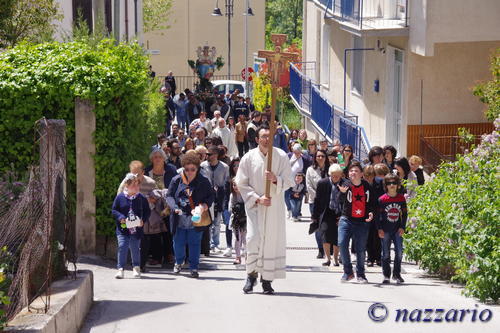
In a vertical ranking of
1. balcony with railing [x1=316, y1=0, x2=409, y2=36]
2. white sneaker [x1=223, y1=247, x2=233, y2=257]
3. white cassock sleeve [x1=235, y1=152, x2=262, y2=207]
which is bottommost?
white sneaker [x1=223, y1=247, x2=233, y2=257]

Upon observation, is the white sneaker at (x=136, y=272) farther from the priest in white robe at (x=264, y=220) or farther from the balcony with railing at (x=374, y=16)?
the balcony with railing at (x=374, y=16)

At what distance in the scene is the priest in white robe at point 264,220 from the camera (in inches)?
435

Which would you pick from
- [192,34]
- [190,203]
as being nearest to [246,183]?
[190,203]

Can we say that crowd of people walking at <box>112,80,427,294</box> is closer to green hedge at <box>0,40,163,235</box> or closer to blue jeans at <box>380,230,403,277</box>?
blue jeans at <box>380,230,403,277</box>

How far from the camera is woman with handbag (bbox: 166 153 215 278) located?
12047mm

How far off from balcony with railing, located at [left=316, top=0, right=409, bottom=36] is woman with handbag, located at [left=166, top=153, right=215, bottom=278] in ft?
35.6

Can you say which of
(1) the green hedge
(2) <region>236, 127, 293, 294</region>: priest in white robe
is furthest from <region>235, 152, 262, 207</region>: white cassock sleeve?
(1) the green hedge

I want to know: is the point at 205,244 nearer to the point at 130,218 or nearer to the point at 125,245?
the point at 125,245

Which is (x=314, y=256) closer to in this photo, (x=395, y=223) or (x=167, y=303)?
(x=395, y=223)

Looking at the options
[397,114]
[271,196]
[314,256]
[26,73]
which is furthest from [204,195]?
[397,114]

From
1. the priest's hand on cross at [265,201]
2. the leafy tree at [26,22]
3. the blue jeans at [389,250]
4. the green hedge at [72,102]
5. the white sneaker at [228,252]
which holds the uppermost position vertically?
the leafy tree at [26,22]

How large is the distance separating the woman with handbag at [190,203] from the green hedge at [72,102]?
1189mm

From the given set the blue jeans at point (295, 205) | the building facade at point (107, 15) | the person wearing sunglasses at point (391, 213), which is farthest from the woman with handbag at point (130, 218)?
the blue jeans at point (295, 205)

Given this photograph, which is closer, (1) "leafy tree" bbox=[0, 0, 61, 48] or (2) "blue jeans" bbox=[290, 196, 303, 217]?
(1) "leafy tree" bbox=[0, 0, 61, 48]
